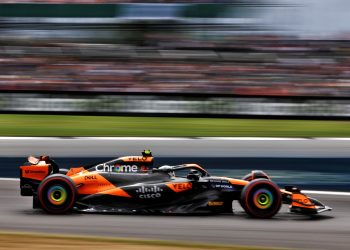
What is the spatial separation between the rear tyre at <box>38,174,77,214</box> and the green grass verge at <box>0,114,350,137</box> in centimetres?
718

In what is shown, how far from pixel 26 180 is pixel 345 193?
4633 millimetres

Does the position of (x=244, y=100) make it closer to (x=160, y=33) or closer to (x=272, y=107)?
(x=272, y=107)

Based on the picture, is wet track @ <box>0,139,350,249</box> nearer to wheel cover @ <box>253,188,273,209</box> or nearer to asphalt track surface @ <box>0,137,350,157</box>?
wheel cover @ <box>253,188,273,209</box>

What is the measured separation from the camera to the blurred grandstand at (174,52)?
20.1 metres

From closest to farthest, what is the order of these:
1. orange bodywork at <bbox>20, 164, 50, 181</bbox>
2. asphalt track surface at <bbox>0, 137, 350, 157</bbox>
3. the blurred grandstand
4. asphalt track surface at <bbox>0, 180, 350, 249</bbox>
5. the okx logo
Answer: asphalt track surface at <bbox>0, 180, 350, 249</bbox>, the okx logo, orange bodywork at <bbox>20, 164, 50, 181</bbox>, asphalt track surface at <bbox>0, 137, 350, 157</bbox>, the blurred grandstand

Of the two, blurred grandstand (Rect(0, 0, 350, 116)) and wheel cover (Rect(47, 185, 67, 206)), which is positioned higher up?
blurred grandstand (Rect(0, 0, 350, 116))

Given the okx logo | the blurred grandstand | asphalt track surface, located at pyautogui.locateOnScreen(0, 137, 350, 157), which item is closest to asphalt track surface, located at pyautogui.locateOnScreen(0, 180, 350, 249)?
the okx logo

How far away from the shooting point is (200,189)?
7.57 metres

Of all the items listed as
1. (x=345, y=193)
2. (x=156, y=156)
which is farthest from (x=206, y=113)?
(x=345, y=193)

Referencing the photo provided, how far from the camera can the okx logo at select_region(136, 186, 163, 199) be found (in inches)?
297

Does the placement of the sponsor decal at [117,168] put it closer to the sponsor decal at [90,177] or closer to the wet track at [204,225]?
the sponsor decal at [90,177]

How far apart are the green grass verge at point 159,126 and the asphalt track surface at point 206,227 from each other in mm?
6980

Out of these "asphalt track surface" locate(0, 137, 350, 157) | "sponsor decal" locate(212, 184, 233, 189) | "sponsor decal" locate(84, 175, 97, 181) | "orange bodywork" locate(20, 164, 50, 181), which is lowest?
"sponsor decal" locate(212, 184, 233, 189)

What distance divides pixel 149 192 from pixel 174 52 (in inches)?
595
